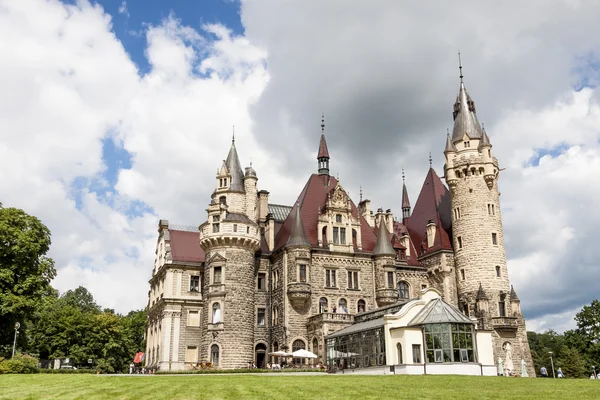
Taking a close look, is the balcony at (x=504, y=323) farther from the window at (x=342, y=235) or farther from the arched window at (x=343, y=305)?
the window at (x=342, y=235)

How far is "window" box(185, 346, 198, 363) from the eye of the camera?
176ft

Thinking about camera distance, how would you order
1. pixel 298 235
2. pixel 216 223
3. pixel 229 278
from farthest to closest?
pixel 216 223 → pixel 298 235 → pixel 229 278

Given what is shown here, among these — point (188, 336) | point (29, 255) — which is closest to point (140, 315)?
point (188, 336)

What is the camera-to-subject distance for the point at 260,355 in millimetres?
53219

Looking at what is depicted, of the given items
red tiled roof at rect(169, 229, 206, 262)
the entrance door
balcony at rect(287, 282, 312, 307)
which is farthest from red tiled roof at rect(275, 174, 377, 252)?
the entrance door

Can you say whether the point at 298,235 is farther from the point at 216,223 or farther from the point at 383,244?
the point at 383,244

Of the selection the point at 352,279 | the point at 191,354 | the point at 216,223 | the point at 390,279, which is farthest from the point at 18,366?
the point at 390,279

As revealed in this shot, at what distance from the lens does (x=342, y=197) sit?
56.3 m

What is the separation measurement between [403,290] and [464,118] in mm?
17756

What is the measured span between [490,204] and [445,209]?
6.61m

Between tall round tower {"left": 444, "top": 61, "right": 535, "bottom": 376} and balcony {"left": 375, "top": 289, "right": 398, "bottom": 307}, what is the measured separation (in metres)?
6.06

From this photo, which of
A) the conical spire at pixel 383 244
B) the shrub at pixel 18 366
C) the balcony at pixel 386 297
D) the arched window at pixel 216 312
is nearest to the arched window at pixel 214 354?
the arched window at pixel 216 312

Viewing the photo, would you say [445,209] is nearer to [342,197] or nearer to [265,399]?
[342,197]

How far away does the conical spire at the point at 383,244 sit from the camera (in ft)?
180
